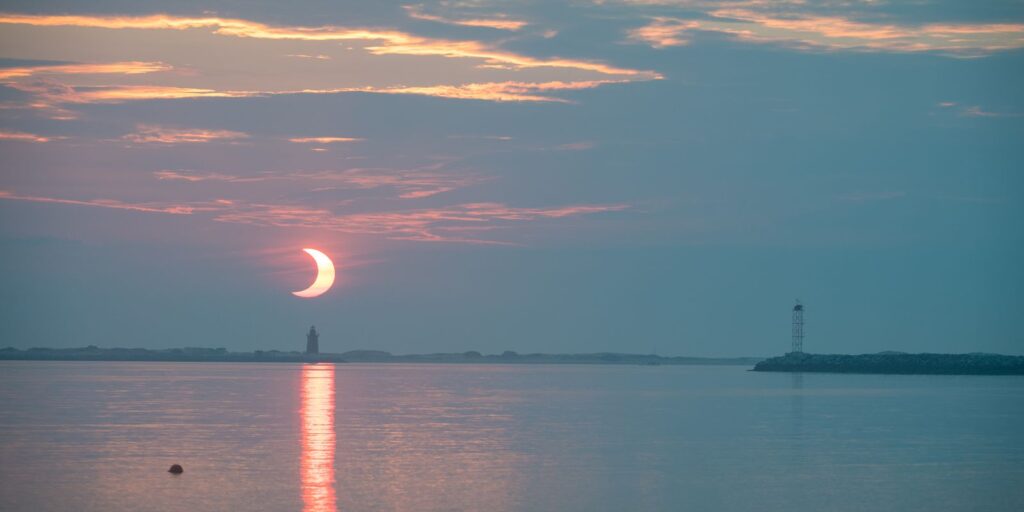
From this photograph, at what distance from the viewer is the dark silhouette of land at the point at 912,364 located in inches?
5925

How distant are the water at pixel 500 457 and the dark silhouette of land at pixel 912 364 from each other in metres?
89.9

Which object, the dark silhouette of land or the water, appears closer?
the water

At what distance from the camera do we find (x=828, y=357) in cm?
15962

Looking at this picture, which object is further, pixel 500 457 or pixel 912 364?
pixel 912 364

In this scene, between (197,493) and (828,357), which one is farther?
(828,357)

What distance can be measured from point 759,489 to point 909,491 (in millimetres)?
3821

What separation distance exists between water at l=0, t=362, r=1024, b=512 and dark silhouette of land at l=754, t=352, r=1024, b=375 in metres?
89.9

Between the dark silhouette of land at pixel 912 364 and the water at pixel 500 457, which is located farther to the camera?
the dark silhouette of land at pixel 912 364

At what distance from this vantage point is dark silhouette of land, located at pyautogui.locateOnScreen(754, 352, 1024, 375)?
150500 millimetres

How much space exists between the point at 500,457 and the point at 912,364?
127082mm

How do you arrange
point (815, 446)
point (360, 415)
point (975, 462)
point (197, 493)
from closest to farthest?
point (197, 493), point (975, 462), point (815, 446), point (360, 415)

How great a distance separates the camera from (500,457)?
36750 mm

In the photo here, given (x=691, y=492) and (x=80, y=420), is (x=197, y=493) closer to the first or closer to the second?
(x=691, y=492)

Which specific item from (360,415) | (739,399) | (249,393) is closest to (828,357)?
(739,399)
